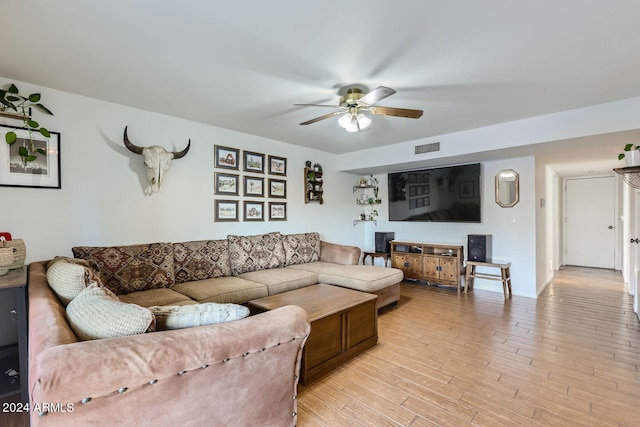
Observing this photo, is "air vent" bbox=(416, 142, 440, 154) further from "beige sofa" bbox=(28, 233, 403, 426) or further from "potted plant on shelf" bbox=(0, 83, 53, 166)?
"potted plant on shelf" bbox=(0, 83, 53, 166)

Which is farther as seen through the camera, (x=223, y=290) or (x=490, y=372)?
(x=223, y=290)

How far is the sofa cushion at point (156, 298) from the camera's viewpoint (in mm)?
2457

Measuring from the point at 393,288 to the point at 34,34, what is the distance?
3.88 meters

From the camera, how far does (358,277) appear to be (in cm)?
343

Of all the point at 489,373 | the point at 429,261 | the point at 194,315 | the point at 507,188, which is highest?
the point at 507,188

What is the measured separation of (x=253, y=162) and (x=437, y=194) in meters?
3.03

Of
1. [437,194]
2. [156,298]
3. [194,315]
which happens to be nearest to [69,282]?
[194,315]

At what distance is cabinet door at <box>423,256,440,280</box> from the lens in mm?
4680

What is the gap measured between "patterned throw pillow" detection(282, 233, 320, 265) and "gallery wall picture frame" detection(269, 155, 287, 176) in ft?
3.20

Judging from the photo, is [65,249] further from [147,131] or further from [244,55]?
[244,55]

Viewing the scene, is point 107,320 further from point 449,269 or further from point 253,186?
point 449,269

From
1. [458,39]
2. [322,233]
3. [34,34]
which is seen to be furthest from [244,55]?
[322,233]

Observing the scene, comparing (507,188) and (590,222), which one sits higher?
(507,188)

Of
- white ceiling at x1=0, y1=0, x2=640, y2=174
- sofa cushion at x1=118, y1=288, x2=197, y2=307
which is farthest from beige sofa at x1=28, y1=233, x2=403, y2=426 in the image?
white ceiling at x1=0, y1=0, x2=640, y2=174
